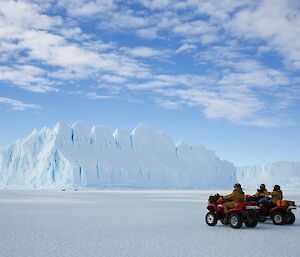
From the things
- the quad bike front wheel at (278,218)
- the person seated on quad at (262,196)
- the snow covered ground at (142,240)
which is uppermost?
the person seated on quad at (262,196)

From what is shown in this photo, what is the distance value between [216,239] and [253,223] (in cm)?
267

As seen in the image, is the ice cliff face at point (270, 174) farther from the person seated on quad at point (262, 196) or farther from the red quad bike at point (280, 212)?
the red quad bike at point (280, 212)

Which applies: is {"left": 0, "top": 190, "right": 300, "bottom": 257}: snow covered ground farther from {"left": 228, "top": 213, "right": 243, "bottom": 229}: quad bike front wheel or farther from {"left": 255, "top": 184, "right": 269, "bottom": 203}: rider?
{"left": 255, "top": 184, "right": 269, "bottom": 203}: rider

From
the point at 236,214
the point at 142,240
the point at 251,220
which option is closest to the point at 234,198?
the point at 236,214

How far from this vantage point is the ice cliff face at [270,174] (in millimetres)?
109062

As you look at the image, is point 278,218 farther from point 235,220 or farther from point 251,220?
point 235,220

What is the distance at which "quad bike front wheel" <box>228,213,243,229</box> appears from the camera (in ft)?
34.9

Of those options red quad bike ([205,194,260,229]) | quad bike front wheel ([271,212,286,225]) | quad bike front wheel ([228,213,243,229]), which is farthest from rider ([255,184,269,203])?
quad bike front wheel ([228,213,243,229])

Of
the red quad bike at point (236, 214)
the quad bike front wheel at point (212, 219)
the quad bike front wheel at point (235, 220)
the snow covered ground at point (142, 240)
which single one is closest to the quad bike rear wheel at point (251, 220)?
the red quad bike at point (236, 214)

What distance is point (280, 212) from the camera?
11898 millimetres

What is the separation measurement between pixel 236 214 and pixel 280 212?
183cm

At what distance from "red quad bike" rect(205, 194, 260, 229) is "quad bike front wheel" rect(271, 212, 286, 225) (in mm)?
1176

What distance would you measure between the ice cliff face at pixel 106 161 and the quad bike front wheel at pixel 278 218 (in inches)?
2092

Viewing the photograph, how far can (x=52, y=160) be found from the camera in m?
64.6
